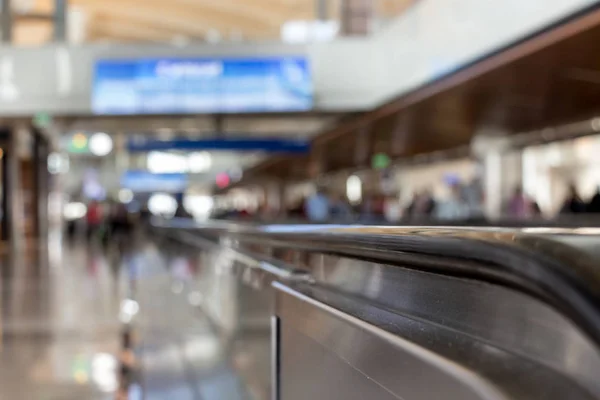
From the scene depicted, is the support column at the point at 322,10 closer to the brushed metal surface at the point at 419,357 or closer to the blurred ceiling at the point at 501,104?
the blurred ceiling at the point at 501,104

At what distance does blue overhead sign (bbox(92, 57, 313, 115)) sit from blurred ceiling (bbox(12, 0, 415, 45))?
3.90ft

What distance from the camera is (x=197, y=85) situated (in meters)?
18.5

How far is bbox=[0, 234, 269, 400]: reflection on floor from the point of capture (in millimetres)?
4926

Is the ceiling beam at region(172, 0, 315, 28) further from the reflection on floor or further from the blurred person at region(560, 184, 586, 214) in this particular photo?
the reflection on floor

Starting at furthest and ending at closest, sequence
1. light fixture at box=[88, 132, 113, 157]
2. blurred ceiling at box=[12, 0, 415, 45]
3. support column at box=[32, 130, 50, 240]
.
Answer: support column at box=[32, 130, 50, 240] → light fixture at box=[88, 132, 113, 157] → blurred ceiling at box=[12, 0, 415, 45]

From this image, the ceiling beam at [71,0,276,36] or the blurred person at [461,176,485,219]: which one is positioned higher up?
the ceiling beam at [71,0,276,36]

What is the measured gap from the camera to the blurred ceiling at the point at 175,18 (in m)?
19.6

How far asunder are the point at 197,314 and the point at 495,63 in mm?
5324

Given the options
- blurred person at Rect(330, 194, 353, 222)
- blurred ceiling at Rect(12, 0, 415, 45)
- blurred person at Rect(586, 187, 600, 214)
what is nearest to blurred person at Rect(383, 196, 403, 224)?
blurred person at Rect(330, 194, 353, 222)

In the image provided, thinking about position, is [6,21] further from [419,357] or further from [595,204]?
[419,357]

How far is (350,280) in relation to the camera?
2332 mm

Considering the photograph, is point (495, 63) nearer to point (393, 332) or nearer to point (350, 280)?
point (350, 280)

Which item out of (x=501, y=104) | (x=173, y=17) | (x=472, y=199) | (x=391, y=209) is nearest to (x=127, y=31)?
(x=173, y=17)

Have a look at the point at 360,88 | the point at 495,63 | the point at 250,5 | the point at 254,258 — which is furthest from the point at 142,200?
the point at 254,258
